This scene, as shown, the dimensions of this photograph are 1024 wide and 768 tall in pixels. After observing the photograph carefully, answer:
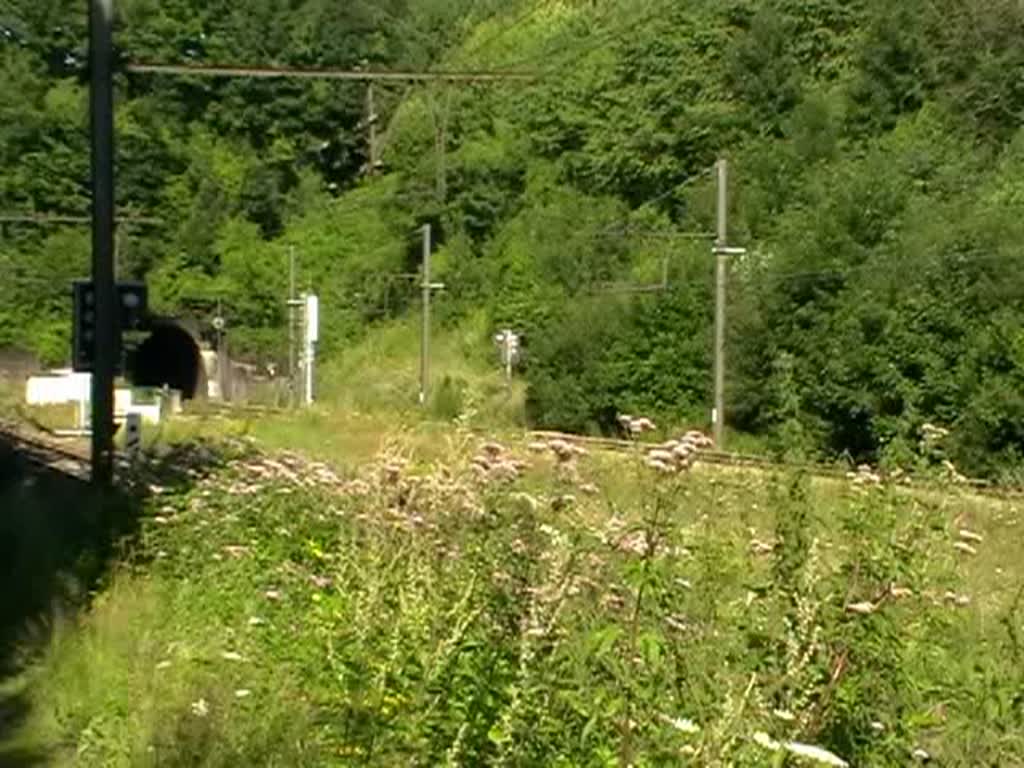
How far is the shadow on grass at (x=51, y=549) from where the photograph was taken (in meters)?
9.94

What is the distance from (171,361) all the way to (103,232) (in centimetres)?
6431

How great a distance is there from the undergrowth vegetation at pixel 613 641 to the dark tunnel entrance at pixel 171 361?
67882mm

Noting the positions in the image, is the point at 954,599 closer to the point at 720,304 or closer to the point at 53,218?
the point at 720,304

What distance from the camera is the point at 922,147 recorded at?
5297cm

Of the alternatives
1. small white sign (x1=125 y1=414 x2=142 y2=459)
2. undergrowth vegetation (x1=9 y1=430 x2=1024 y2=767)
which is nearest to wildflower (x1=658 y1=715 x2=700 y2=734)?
undergrowth vegetation (x1=9 y1=430 x2=1024 y2=767)

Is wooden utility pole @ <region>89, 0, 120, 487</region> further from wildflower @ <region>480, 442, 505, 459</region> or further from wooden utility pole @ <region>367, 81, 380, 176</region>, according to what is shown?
wooden utility pole @ <region>367, 81, 380, 176</region>

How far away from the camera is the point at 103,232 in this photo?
16625 millimetres

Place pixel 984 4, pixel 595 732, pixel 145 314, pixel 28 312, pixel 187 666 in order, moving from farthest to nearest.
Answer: pixel 28 312
pixel 984 4
pixel 145 314
pixel 187 666
pixel 595 732

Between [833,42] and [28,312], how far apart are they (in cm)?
3126

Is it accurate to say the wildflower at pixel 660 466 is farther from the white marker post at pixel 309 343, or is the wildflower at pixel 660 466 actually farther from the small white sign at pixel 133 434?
the white marker post at pixel 309 343

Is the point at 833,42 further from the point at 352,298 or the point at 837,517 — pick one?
the point at 837,517

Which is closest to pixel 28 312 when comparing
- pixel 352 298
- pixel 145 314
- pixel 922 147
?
pixel 352 298

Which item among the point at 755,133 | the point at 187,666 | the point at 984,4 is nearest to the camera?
the point at 187,666

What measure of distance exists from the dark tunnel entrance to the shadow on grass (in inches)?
2320
